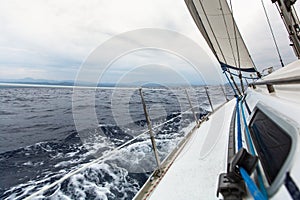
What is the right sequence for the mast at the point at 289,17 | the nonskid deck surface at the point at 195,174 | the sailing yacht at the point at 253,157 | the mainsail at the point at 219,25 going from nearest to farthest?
the sailing yacht at the point at 253,157
the nonskid deck surface at the point at 195,174
the mast at the point at 289,17
the mainsail at the point at 219,25

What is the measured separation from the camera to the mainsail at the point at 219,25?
7.85ft

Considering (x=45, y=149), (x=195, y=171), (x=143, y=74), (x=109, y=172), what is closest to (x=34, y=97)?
(x=45, y=149)

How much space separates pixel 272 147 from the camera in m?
0.50

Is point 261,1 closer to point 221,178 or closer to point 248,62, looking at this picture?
point 248,62

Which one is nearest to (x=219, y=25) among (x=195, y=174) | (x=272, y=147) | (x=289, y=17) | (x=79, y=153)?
(x=289, y=17)

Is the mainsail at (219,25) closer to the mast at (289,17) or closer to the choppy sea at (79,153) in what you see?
the mast at (289,17)

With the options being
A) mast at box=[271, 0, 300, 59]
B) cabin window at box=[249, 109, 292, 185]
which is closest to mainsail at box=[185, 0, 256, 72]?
mast at box=[271, 0, 300, 59]

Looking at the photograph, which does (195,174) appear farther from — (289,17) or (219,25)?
(219,25)

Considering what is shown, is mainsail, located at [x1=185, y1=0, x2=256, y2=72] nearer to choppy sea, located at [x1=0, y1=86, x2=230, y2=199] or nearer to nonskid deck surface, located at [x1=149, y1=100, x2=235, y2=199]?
choppy sea, located at [x1=0, y1=86, x2=230, y2=199]

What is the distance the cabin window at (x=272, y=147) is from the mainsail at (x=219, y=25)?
6.32 feet

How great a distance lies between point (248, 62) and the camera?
290 centimetres

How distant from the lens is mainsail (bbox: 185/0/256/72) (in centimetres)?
239

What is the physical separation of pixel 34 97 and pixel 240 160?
8.11 metres

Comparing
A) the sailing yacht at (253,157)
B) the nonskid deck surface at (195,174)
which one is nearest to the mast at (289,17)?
the sailing yacht at (253,157)
